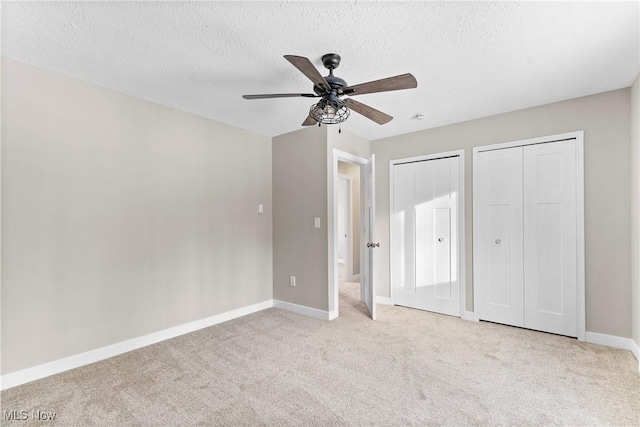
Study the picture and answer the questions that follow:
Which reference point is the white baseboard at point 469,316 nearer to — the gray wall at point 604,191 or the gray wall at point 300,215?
the gray wall at point 604,191

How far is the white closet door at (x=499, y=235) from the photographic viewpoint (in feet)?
10.8

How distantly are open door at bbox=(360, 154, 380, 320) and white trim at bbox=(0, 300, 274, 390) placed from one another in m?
1.66

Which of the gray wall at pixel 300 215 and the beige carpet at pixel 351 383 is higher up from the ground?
the gray wall at pixel 300 215

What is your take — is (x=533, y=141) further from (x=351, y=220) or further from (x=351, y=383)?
(x=351, y=220)

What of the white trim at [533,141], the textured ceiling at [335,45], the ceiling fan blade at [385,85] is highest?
the textured ceiling at [335,45]

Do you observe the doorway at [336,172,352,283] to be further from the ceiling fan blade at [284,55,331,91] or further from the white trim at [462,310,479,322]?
the ceiling fan blade at [284,55,331,91]

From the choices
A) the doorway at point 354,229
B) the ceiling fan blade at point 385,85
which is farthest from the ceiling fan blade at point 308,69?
the doorway at point 354,229

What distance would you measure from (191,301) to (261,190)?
162 centimetres

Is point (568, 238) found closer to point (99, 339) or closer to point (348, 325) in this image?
point (348, 325)

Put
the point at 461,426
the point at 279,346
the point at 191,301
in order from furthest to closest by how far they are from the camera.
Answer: the point at 191,301, the point at 279,346, the point at 461,426

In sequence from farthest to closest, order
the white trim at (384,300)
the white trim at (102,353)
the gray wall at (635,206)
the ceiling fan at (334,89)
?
the white trim at (384,300) → the gray wall at (635,206) → the white trim at (102,353) → the ceiling fan at (334,89)

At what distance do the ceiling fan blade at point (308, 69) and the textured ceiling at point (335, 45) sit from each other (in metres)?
0.30

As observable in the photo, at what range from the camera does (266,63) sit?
7.45 feet

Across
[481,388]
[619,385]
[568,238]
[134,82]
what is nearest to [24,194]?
[134,82]
